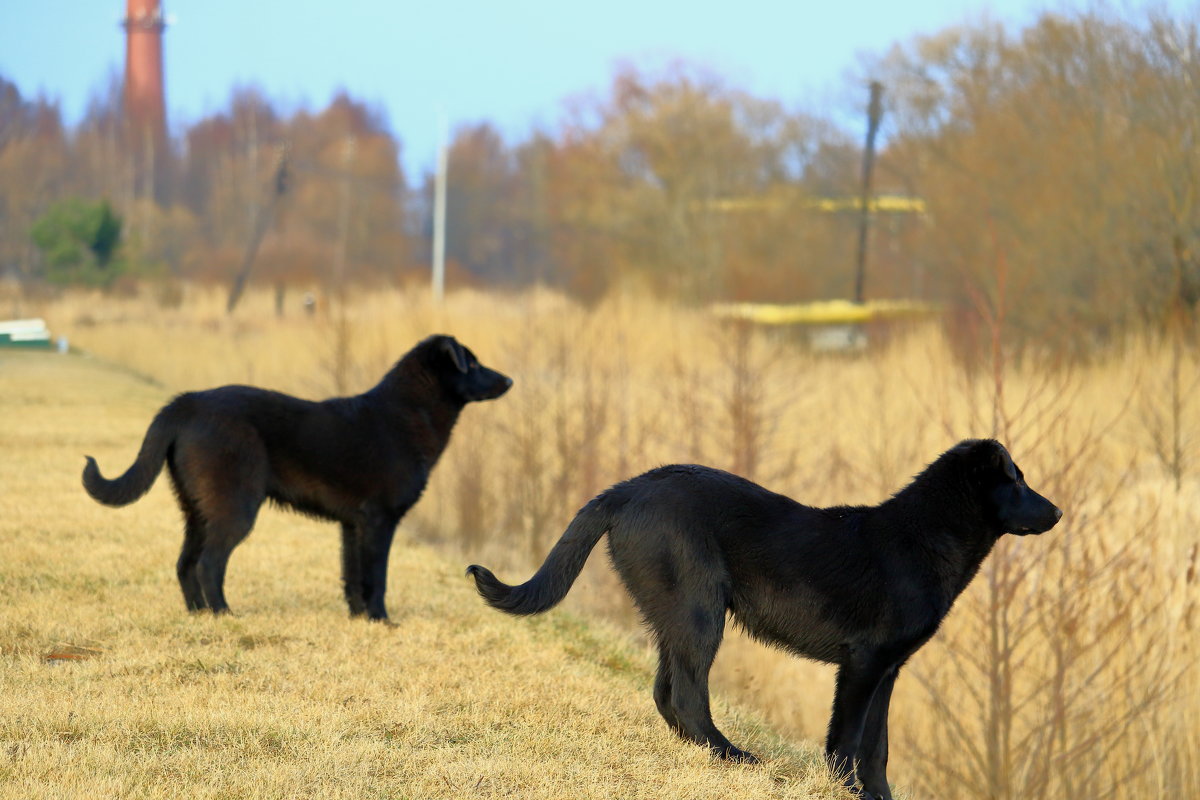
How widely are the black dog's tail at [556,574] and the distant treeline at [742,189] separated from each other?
279 cm

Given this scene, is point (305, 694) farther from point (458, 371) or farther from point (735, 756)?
point (458, 371)

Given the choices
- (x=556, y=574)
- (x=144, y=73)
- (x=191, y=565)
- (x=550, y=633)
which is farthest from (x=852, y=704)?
(x=144, y=73)

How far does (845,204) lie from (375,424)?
27940 millimetres

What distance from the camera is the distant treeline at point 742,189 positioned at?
48.4ft

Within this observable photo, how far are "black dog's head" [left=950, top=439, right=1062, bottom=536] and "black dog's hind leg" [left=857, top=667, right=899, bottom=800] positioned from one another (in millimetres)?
630

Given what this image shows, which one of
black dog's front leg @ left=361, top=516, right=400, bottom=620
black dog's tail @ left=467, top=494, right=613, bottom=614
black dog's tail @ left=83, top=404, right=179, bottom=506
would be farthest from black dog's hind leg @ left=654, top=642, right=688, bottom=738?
black dog's tail @ left=83, top=404, right=179, bottom=506

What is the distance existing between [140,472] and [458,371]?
5.17 feet

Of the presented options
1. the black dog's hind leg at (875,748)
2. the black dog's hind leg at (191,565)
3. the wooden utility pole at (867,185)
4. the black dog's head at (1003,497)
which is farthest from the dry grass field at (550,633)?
the wooden utility pole at (867,185)

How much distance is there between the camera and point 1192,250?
14.1 m

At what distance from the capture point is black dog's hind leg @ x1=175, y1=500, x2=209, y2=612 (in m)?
5.78

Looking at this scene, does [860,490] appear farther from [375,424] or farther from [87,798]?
[87,798]

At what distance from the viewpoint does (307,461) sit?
19.1 feet

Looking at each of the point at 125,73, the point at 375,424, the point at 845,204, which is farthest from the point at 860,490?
the point at 125,73

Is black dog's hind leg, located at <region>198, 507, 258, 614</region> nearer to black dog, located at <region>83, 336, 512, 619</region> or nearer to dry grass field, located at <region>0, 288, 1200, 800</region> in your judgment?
black dog, located at <region>83, 336, 512, 619</region>
